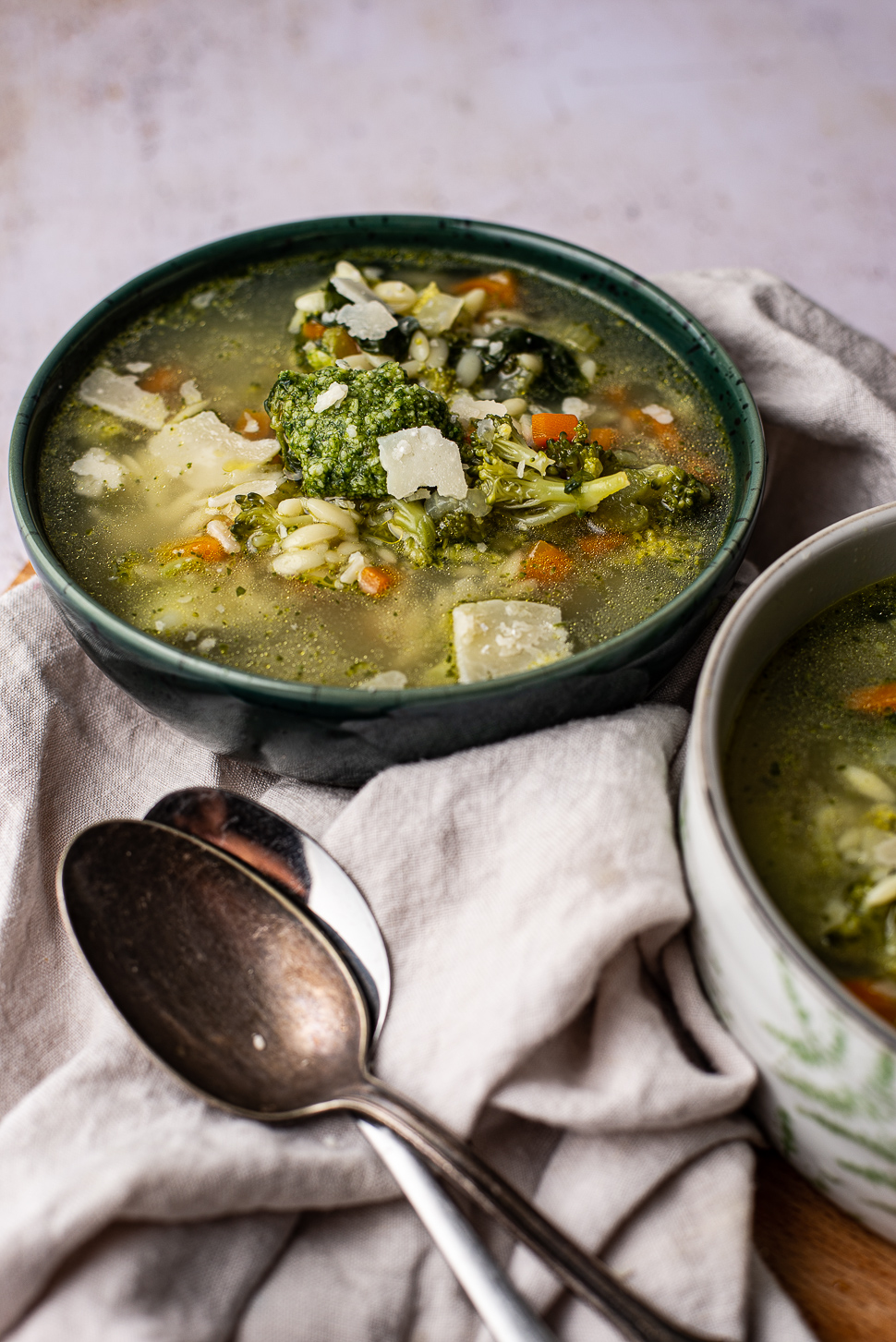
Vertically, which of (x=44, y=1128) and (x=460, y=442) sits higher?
(x=460, y=442)

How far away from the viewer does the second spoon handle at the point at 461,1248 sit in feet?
4.58

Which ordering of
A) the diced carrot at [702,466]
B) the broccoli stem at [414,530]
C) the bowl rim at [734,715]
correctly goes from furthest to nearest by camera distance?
the diced carrot at [702,466] < the broccoli stem at [414,530] < the bowl rim at [734,715]

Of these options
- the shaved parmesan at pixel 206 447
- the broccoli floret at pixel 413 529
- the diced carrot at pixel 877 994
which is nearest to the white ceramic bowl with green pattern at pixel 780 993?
the diced carrot at pixel 877 994

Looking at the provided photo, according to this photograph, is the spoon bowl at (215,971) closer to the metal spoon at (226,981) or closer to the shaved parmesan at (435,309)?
the metal spoon at (226,981)

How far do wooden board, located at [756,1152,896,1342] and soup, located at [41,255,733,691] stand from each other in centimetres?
91

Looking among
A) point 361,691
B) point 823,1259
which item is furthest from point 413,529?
point 823,1259

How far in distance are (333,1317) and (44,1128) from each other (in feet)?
1.63

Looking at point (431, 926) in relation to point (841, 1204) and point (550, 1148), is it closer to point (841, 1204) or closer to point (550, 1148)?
point (550, 1148)

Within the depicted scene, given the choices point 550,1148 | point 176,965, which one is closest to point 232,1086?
point 176,965

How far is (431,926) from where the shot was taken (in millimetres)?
1768

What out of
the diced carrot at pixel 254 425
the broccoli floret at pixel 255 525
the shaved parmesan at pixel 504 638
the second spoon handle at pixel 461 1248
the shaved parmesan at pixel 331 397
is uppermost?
the shaved parmesan at pixel 331 397

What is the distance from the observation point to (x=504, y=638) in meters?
1.95

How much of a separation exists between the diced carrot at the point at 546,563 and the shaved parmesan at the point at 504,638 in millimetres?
94

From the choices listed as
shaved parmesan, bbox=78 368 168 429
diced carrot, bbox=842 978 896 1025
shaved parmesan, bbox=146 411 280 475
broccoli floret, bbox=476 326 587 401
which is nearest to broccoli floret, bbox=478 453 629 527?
broccoli floret, bbox=476 326 587 401
